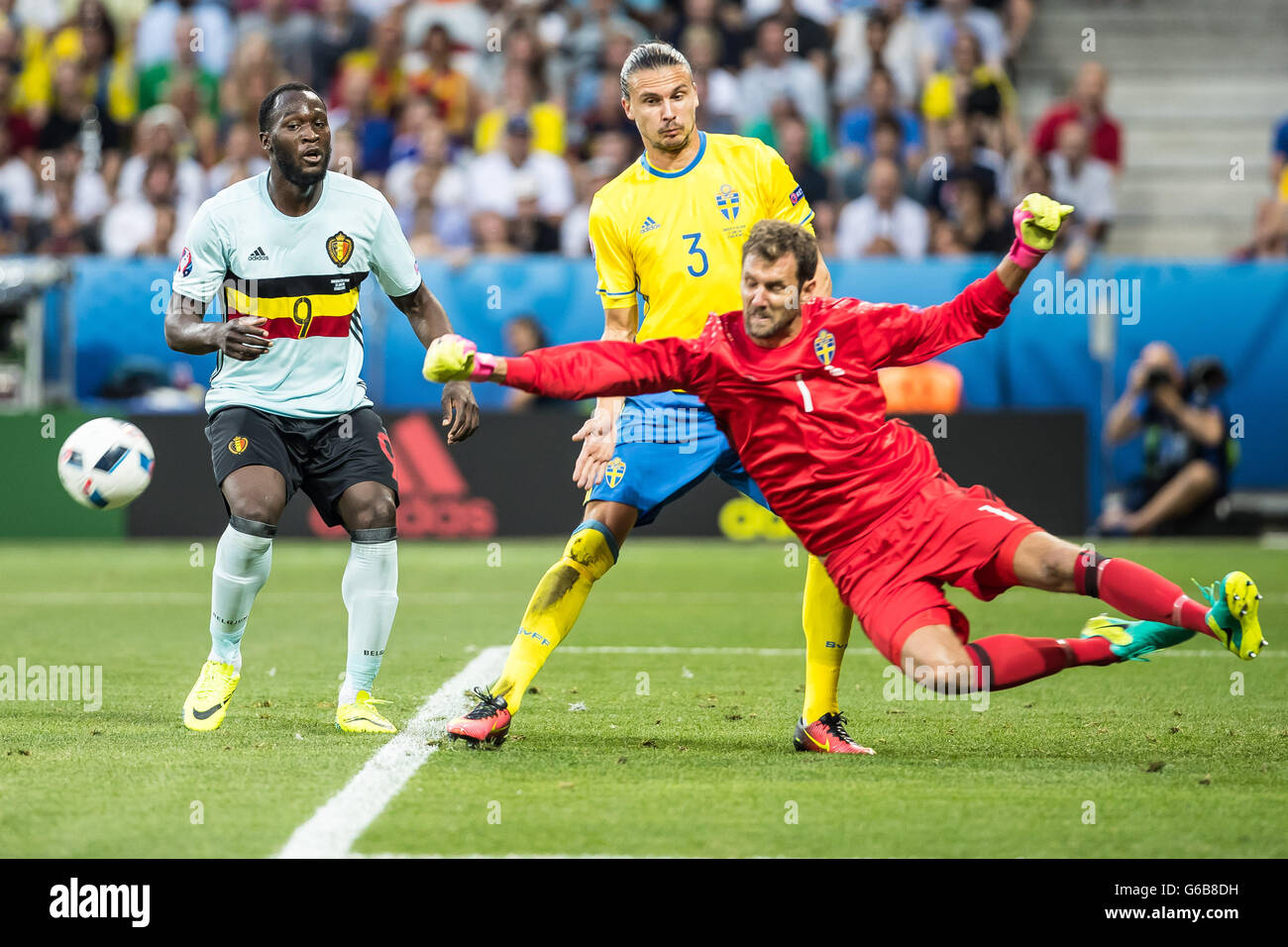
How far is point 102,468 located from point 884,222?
33.4ft

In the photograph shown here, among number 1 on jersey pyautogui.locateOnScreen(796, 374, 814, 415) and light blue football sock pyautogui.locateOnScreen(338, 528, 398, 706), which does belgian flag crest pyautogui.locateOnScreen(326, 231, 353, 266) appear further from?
number 1 on jersey pyautogui.locateOnScreen(796, 374, 814, 415)

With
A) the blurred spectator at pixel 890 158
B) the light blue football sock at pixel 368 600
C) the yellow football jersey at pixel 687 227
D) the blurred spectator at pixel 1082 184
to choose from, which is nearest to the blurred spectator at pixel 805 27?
the blurred spectator at pixel 890 158

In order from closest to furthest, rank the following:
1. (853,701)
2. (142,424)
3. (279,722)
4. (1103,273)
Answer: (279,722) < (853,701) < (142,424) < (1103,273)

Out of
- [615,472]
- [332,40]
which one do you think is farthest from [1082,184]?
[615,472]

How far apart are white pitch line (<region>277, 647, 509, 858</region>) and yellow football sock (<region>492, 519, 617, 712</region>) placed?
1.40 ft

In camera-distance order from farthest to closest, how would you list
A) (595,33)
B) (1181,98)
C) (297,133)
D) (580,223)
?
(1181,98) < (595,33) < (580,223) < (297,133)

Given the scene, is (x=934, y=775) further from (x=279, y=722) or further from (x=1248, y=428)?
(x=1248, y=428)

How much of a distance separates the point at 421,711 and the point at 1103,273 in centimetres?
1004

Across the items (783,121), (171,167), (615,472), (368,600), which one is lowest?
(368,600)

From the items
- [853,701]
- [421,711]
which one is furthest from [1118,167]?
[421,711]

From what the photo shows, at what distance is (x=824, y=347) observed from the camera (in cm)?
523

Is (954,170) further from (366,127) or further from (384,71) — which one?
(384,71)

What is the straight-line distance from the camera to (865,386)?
17.4ft
